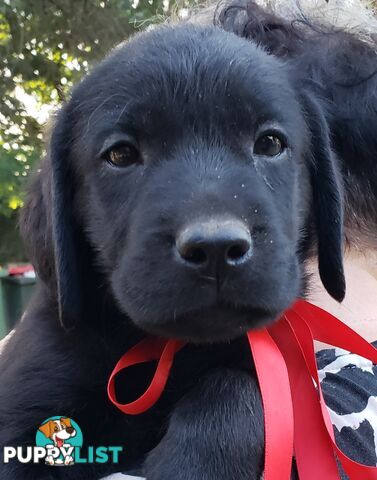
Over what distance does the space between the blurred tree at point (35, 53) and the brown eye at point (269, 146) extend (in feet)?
19.4

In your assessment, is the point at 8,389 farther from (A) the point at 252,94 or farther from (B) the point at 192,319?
(A) the point at 252,94

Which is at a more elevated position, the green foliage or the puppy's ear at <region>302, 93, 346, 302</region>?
the puppy's ear at <region>302, 93, 346, 302</region>

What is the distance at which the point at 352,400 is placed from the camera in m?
1.75

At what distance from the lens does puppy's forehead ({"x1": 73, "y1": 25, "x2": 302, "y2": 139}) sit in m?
1.65

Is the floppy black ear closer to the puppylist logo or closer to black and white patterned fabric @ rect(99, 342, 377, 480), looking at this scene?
the puppylist logo

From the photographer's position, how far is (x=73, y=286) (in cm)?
180

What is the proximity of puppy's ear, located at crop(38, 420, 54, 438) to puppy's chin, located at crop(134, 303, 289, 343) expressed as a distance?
1.33ft

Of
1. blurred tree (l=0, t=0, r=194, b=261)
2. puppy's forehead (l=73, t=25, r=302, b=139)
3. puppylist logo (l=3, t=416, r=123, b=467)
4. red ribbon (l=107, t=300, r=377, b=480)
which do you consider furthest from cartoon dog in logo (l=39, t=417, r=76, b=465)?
blurred tree (l=0, t=0, r=194, b=261)

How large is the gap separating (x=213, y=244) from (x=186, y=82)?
522 mm

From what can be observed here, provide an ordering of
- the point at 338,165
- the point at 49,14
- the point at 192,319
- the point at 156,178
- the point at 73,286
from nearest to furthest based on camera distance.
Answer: the point at 192,319
the point at 156,178
the point at 73,286
the point at 338,165
the point at 49,14

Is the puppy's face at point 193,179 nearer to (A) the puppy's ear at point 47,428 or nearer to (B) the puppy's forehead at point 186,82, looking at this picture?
(B) the puppy's forehead at point 186,82

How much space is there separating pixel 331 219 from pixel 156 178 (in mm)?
527

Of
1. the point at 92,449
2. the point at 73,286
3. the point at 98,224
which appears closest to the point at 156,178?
the point at 98,224

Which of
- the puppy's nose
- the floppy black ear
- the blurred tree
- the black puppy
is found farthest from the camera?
the blurred tree
